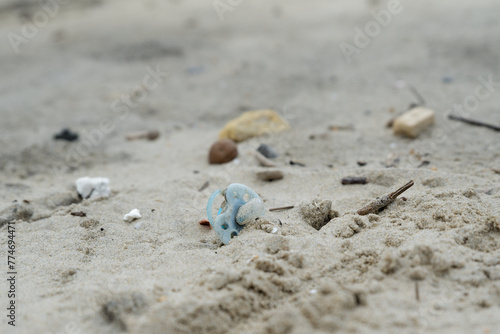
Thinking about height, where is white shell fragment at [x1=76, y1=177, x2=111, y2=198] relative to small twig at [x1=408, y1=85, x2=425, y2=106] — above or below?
below

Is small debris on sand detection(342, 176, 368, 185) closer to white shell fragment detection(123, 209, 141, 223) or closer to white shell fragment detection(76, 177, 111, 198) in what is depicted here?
white shell fragment detection(123, 209, 141, 223)

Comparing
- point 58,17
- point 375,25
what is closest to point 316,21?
point 375,25

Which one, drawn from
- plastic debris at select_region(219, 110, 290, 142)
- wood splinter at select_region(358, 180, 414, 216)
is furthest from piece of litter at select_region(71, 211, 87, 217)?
wood splinter at select_region(358, 180, 414, 216)

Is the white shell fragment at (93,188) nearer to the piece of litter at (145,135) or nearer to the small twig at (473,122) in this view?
the piece of litter at (145,135)

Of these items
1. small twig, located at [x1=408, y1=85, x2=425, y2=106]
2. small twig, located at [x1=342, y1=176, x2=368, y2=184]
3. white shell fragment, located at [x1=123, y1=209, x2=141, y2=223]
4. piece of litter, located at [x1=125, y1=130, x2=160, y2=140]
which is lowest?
piece of litter, located at [x1=125, y1=130, x2=160, y2=140]

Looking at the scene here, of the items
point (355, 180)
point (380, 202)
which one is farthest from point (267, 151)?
point (380, 202)

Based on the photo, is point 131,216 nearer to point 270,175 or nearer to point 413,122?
point 270,175
